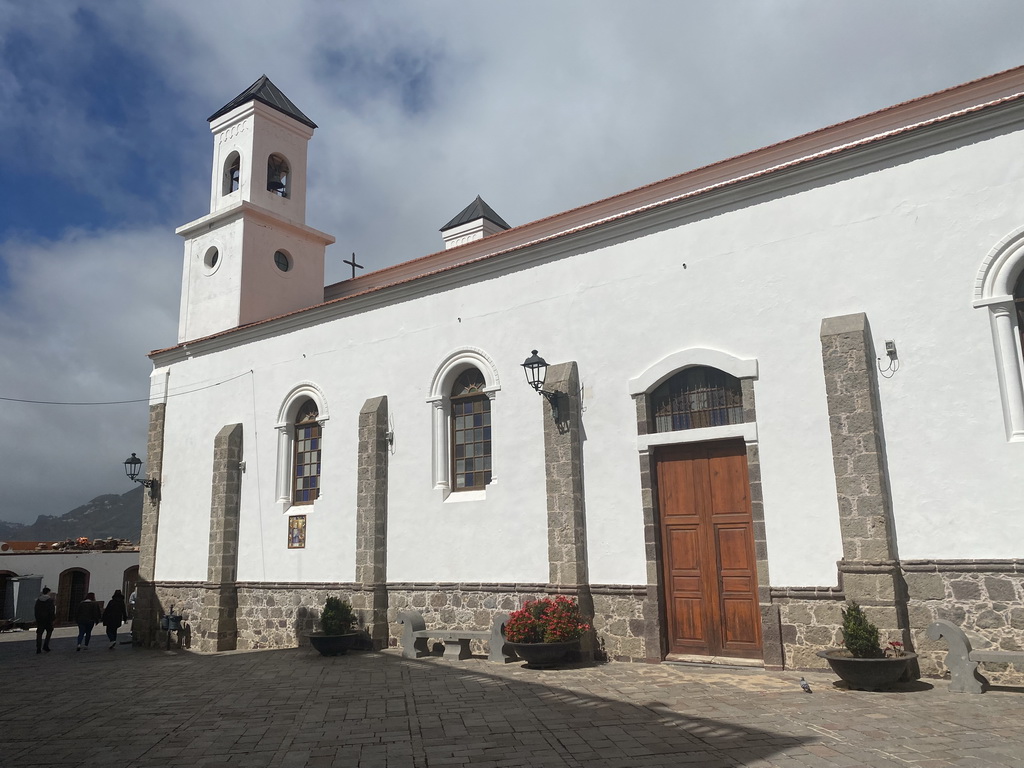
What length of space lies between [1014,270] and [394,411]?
984cm

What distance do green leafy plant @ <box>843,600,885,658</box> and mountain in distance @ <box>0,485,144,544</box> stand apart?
134602mm

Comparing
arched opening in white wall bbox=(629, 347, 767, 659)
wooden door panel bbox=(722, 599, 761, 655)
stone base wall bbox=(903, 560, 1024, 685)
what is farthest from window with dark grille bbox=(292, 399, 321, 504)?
stone base wall bbox=(903, 560, 1024, 685)

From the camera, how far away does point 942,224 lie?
934 centimetres

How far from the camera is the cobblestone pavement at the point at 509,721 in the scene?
641 cm

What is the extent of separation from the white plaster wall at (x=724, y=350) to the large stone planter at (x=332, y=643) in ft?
4.45

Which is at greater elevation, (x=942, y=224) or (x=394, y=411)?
(x=942, y=224)

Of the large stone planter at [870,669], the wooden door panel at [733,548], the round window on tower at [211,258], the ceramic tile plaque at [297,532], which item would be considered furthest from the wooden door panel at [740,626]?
the round window on tower at [211,258]

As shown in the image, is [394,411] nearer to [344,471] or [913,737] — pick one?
[344,471]

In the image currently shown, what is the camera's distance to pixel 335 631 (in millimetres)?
13195

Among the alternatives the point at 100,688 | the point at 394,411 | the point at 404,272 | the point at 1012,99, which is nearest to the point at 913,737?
the point at 1012,99

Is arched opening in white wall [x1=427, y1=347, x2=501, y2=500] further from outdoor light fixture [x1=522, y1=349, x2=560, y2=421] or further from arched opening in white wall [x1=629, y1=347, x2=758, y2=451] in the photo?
arched opening in white wall [x1=629, y1=347, x2=758, y2=451]

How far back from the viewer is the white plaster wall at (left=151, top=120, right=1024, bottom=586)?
9.01m

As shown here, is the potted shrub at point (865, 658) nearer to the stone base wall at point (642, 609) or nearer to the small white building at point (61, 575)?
the stone base wall at point (642, 609)

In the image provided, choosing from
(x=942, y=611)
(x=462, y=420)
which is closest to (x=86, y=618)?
(x=462, y=420)
